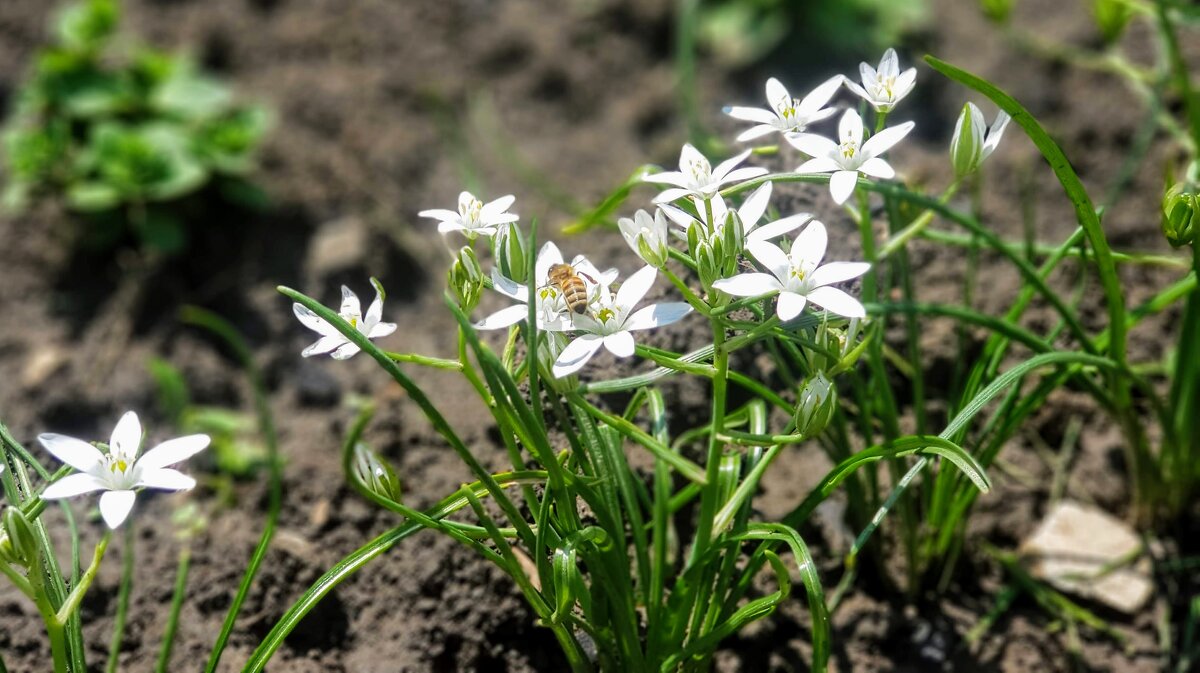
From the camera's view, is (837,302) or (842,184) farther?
(842,184)

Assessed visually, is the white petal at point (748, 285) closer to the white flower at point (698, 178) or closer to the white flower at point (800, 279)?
the white flower at point (800, 279)

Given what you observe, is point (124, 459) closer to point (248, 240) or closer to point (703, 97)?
point (248, 240)

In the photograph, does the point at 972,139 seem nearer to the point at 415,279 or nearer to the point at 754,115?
the point at 754,115

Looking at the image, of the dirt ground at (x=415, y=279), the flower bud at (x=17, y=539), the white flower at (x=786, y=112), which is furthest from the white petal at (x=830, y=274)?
the flower bud at (x=17, y=539)

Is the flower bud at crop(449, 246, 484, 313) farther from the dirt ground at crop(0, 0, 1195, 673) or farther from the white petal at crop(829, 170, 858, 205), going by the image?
the dirt ground at crop(0, 0, 1195, 673)

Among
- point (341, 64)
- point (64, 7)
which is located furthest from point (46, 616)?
point (64, 7)

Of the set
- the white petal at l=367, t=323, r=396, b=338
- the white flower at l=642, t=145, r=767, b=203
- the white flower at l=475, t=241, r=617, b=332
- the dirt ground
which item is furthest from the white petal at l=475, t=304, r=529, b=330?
the dirt ground

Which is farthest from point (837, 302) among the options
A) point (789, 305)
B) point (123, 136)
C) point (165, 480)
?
point (123, 136)
